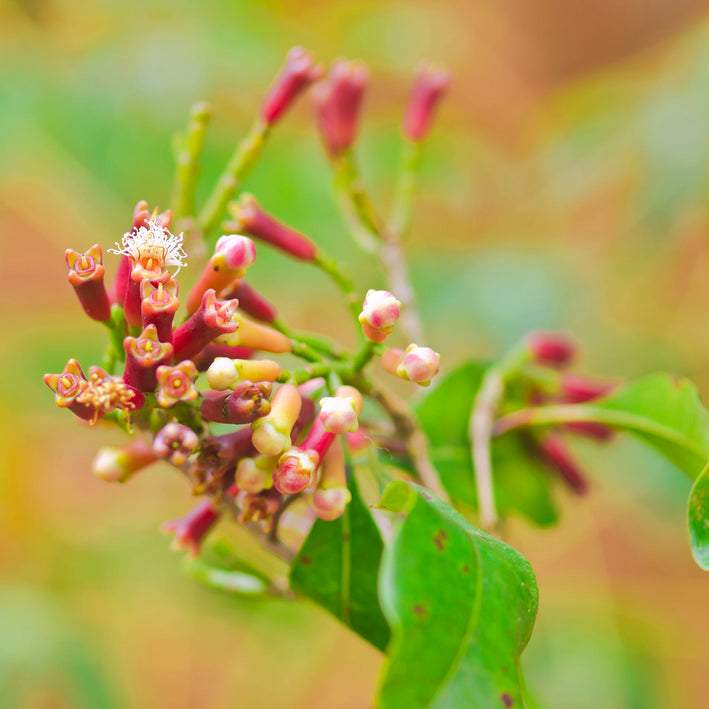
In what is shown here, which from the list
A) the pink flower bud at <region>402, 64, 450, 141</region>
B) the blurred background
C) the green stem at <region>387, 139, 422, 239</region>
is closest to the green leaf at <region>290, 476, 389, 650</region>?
the green stem at <region>387, 139, 422, 239</region>

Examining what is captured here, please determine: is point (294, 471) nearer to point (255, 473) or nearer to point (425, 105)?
point (255, 473)

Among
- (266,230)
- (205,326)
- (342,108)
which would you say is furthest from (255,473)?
(342,108)

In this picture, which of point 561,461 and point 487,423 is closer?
point 487,423

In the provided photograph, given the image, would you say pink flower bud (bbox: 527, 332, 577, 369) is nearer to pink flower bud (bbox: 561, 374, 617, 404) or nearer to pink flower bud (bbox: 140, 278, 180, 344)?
pink flower bud (bbox: 561, 374, 617, 404)

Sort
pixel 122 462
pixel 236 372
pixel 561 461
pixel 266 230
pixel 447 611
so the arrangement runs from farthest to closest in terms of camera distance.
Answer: pixel 561 461, pixel 266 230, pixel 122 462, pixel 236 372, pixel 447 611

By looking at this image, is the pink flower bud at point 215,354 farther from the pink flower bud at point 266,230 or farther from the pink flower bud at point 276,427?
the pink flower bud at point 266,230

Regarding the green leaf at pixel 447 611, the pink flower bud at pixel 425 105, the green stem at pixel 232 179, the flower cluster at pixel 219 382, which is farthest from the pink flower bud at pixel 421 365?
the pink flower bud at pixel 425 105
